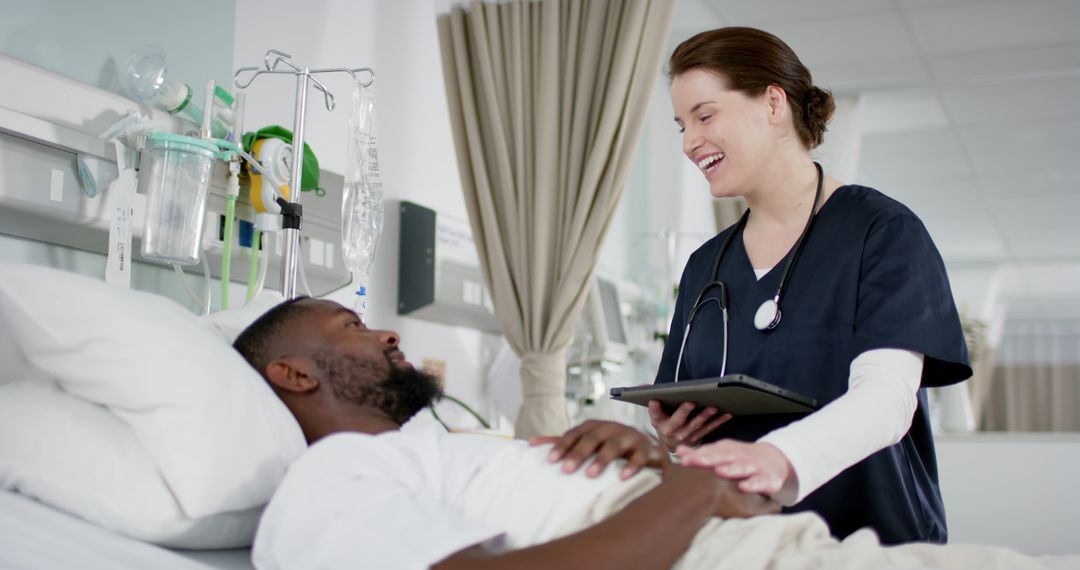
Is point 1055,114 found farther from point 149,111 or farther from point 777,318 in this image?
point 149,111

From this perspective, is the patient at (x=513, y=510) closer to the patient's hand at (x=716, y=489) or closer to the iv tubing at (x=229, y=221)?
the patient's hand at (x=716, y=489)

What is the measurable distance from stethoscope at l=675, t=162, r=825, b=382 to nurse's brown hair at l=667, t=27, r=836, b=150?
9 cm

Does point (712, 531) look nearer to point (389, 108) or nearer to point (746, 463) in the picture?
point (746, 463)

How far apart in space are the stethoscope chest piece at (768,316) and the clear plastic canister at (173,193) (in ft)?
3.53

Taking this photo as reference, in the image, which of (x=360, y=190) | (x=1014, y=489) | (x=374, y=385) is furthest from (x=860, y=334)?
(x=1014, y=489)

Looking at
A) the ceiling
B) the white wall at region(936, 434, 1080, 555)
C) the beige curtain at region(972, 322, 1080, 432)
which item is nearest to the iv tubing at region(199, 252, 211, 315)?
the ceiling

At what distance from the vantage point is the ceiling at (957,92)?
3939 millimetres

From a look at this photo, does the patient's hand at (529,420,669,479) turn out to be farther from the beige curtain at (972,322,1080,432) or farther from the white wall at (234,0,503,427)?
the beige curtain at (972,322,1080,432)

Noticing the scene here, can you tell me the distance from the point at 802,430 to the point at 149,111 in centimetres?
145

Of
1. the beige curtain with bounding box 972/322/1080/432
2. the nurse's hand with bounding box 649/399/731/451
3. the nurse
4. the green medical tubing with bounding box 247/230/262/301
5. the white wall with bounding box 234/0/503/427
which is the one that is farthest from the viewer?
the beige curtain with bounding box 972/322/1080/432

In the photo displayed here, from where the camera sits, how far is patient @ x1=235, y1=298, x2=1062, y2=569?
3.37 feet

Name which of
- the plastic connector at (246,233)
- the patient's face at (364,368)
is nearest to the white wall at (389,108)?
the plastic connector at (246,233)

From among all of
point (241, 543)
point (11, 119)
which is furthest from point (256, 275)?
point (241, 543)

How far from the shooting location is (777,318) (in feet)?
5.26
